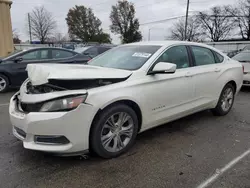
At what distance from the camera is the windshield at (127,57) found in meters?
3.54

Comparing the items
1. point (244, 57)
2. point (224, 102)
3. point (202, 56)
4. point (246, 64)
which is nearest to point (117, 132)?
point (202, 56)

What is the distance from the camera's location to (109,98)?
285cm

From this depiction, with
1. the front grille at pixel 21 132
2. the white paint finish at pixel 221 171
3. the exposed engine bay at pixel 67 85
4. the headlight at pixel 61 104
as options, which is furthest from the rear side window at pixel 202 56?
the front grille at pixel 21 132

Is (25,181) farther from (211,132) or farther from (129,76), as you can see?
(211,132)

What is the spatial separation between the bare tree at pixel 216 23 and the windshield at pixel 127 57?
51.6 metres

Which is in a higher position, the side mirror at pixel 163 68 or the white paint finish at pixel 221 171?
the side mirror at pixel 163 68

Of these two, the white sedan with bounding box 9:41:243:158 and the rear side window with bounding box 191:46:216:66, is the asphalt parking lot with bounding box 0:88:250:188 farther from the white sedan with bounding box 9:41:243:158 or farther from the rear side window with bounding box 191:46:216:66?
the rear side window with bounding box 191:46:216:66

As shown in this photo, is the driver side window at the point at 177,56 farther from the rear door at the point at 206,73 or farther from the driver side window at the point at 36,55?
the driver side window at the point at 36,55

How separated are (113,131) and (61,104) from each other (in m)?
0.79

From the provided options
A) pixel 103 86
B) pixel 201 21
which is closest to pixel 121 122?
pixel 103 86

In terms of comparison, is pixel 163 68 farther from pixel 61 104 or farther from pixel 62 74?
pixel 61 104

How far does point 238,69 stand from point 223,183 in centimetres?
324

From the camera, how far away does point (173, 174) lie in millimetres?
2742

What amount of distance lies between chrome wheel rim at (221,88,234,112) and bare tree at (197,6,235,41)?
5033cm
